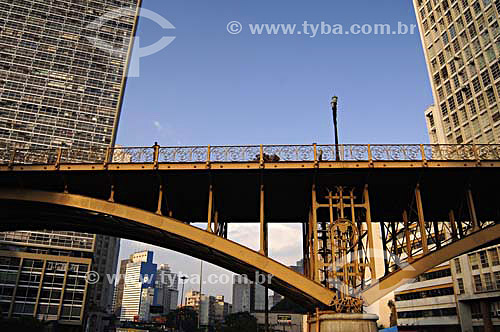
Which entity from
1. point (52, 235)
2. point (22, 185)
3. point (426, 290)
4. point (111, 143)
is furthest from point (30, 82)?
point (426, 290)

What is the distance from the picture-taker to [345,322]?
52.3ft

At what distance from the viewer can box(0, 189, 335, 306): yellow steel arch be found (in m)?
16.5

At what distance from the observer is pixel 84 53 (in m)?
71.2

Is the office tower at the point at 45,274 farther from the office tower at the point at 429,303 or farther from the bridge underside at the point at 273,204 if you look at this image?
the office tower at the point at 429,303

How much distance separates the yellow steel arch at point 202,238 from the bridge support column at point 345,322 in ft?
1.98

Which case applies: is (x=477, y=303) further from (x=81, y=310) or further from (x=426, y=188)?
(x=81, y=310)

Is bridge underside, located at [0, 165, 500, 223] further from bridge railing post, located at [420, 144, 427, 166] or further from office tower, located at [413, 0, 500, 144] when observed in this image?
office tower, located at [413, 0, 500, 144]

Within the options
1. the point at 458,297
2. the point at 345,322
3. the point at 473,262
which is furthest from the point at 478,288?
the point at 345,322

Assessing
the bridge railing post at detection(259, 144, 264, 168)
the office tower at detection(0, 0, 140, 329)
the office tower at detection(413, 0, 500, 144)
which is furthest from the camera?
the office tower at detection(0, 0, 140, 329)

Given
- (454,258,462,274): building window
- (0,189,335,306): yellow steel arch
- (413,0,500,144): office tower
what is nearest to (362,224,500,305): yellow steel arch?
(0,189,335,306): yellow steel arch

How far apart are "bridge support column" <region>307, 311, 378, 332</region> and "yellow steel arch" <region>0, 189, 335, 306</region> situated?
1.98 feet

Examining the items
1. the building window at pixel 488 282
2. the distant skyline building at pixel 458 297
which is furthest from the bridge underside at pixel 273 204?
the distant skyline building at pixel 458 297

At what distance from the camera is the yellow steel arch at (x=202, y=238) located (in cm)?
1652

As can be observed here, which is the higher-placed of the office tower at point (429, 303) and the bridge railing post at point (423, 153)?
the bridge railing post at point (423, 153)
